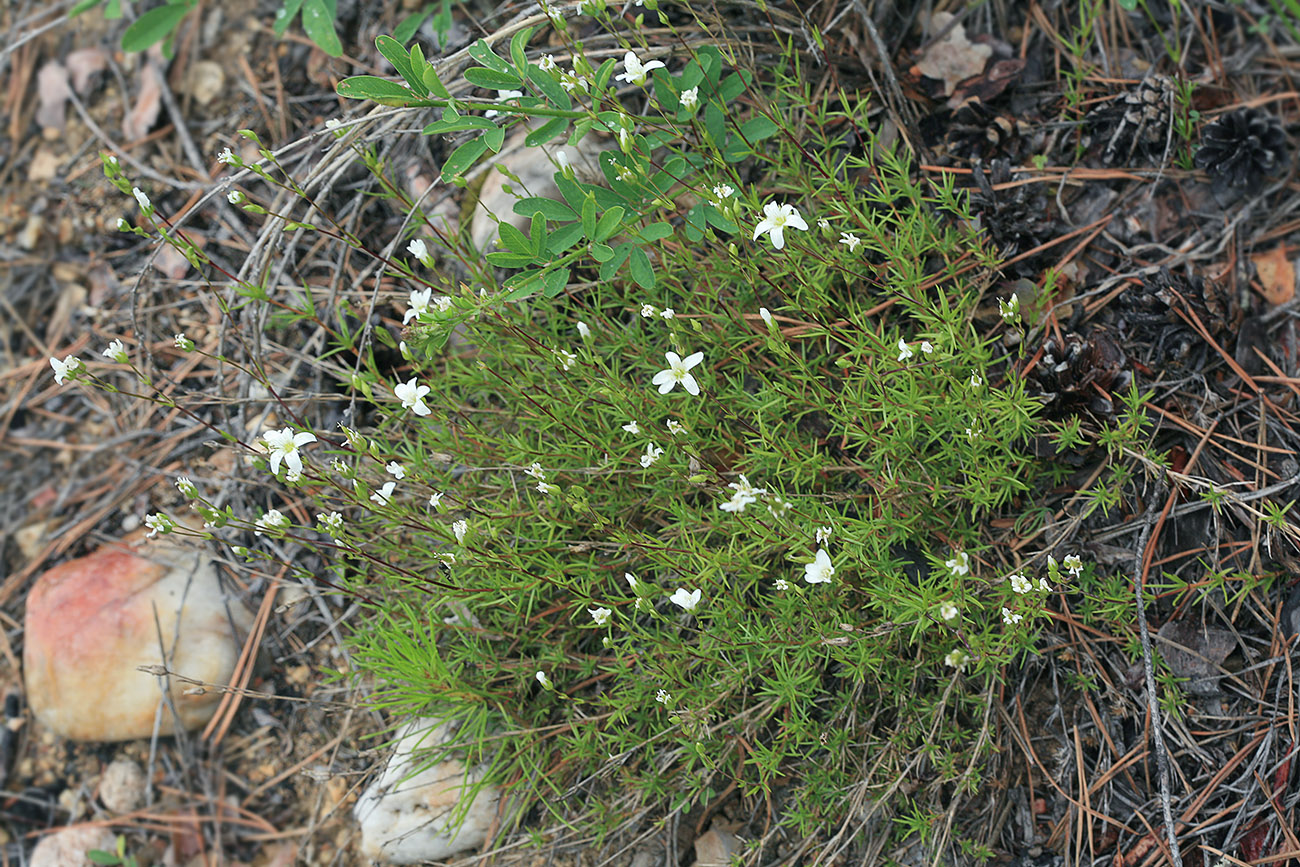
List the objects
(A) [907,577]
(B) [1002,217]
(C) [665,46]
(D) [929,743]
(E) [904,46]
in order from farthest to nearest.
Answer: (E) [904,46] < (C) [665,46] < (B) [1002,217] < (A) [907,577] < (D) [929,743]

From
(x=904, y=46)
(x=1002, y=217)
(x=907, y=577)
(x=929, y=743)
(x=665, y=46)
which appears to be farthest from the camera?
(x=904, y=46)

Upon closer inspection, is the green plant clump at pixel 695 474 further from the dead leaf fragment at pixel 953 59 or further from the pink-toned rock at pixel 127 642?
the pink-toned rock at pixel 127 642

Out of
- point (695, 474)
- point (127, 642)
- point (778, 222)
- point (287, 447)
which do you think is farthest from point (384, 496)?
point (127, 642)

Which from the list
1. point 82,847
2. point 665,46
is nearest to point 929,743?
point 665,46

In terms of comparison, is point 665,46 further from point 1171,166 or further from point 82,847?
point 82,847

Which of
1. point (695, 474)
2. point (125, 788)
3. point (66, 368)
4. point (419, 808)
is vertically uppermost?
point (66, 368)

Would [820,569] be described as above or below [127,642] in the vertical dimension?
above

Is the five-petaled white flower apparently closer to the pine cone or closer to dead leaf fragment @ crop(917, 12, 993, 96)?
dead leaf fragment @ crop(917, 12, 993, 96)

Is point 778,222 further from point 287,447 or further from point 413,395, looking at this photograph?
point 287,447
